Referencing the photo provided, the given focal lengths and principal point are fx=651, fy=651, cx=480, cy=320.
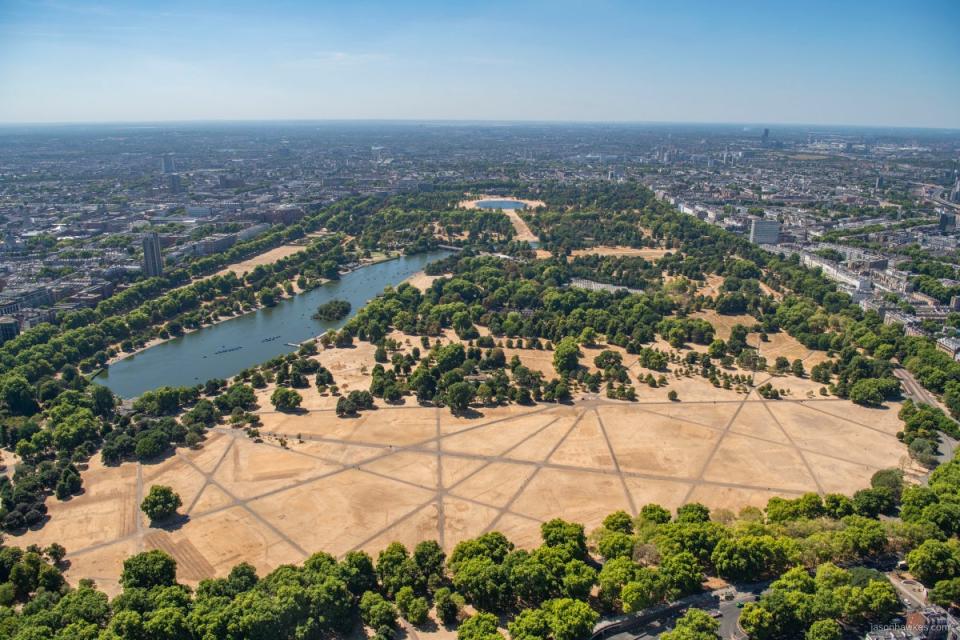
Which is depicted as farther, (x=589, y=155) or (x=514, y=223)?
(x=589, y=155)

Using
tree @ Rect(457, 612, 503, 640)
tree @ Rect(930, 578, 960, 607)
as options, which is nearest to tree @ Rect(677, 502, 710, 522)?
tree @ Rect(930, 578, 960, 607)

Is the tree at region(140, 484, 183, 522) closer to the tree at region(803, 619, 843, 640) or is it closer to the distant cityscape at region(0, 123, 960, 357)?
the tree at region(803, 619, 843, 640)

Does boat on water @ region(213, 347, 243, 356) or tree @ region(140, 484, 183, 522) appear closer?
tree @ region(140, 484, 183, 522)

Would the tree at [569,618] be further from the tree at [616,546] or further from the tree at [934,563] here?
the tree at [934,563]

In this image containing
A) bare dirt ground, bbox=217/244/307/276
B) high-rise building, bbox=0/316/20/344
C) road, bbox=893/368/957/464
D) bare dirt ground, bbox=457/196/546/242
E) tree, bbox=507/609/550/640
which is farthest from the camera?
bare dirt ground, bbox=457/196/546/242

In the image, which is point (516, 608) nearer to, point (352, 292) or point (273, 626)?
point (273, 626)

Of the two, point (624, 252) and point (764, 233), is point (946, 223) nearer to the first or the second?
point (764, 233)

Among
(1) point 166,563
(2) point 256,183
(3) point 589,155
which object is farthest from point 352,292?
(3) point 589,155
